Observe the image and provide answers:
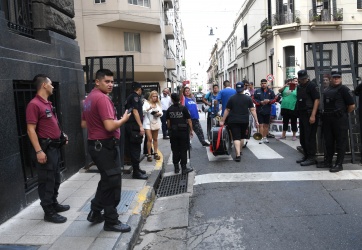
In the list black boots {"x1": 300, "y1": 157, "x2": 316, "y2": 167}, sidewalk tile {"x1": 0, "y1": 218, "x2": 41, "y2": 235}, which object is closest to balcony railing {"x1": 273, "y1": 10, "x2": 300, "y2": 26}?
black boots {"x1": 300, "y1": 157, "x2": 316, "y2": 167}

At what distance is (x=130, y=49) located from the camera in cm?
2880

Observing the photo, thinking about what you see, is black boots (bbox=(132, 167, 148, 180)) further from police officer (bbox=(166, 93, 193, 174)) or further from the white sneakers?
the white sneakers

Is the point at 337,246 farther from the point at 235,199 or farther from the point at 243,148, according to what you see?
the point at 243,148

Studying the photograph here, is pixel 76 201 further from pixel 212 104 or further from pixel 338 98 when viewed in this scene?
pixel 212 104

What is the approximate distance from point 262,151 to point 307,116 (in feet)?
6.58

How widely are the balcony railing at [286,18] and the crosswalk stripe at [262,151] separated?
17.8m

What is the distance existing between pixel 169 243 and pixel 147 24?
25218 mm

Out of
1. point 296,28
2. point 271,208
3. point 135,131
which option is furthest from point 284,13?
point 271,208

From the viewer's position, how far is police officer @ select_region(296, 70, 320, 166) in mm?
7522

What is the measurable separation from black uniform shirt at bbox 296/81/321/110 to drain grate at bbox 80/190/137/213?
A: 4.11 m

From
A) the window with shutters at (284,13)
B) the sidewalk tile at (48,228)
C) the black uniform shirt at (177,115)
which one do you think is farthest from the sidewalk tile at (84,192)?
the window with shutters at (284,13)

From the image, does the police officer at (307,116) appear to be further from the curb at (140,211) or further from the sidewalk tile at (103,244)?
the sidewalk tile at (103,244)

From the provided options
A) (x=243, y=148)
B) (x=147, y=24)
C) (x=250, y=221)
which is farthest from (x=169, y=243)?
(x=147, y=24)

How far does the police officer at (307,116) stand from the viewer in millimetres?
7522
